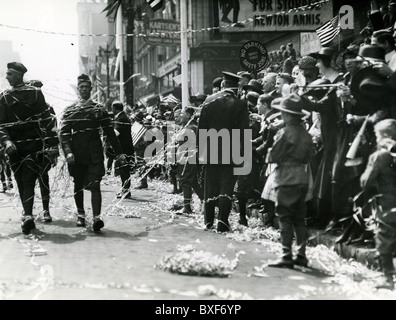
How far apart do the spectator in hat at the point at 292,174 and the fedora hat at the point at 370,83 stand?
75 centimetres

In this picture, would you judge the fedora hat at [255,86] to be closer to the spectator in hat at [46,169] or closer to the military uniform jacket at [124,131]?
the spectator in hat at [46,169]

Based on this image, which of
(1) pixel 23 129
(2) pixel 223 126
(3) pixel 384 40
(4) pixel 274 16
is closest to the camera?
(3) pixel 384 40

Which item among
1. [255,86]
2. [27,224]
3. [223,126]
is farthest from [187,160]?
[27,224]

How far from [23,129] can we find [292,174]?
4.30 m

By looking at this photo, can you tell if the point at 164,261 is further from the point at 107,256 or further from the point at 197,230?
the point at 197,230

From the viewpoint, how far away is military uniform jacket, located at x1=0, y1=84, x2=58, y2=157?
8992 millimetres

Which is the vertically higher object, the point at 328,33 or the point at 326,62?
the point at 328,33

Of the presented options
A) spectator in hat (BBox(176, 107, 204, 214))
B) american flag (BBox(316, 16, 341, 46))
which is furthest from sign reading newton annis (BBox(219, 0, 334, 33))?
spectator in hat (BBox(176, 107, 204, 214))

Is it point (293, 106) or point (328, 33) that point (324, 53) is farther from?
point (328, 33)

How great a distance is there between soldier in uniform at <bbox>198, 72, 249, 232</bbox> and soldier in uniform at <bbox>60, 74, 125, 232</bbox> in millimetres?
1561

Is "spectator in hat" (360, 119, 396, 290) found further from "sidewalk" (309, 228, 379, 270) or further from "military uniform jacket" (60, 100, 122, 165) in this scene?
"military uniform jacket" (60, 100, 122, 165)

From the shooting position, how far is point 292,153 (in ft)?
22.0

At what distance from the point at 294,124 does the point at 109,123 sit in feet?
12.0

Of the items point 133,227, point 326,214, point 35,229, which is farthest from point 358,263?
point 35,229
